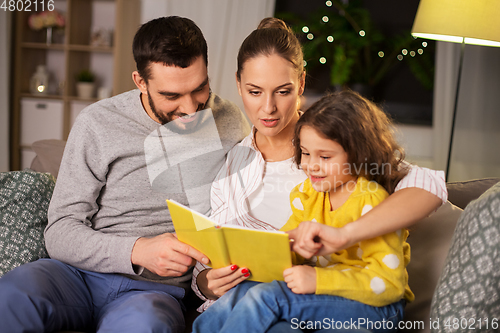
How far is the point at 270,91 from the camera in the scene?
1206 millimetres

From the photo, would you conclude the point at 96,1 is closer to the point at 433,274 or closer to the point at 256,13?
the point at 256,13

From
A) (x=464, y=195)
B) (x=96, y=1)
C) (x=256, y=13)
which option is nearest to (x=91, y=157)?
(x=464, y=195)

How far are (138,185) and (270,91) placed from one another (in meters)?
0.50

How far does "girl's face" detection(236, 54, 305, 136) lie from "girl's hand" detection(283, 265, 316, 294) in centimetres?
46

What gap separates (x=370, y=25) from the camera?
11.0ft

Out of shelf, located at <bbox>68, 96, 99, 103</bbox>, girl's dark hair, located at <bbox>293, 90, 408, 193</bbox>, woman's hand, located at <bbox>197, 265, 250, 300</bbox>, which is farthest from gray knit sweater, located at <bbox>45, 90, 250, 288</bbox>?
shelf, located at <bbox>68, 96, 99, 103</bbox>

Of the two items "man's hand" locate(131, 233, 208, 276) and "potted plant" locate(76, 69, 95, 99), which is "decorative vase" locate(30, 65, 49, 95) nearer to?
"potted plant" locate(76, 69, 95, 99)

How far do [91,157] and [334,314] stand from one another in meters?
0.84

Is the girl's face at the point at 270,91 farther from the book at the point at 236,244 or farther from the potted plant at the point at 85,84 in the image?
the potted plant at the point at 85,84

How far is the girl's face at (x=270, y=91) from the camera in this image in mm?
1208

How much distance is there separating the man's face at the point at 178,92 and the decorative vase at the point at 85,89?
2.48m

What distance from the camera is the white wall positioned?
336 centimetres

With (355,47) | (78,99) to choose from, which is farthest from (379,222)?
(78,99)

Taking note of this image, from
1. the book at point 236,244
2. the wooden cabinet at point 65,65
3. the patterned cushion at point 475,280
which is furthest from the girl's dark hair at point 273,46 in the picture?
the wooden cabinet at point 65,65
